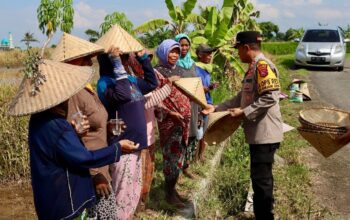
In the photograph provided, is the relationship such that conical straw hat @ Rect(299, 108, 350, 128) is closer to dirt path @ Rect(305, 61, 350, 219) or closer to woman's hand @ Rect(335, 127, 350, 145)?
woman's hand @ Rect(335, 127, 350, 145)

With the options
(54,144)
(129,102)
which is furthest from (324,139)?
(54,144)

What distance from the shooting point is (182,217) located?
4.09 metres

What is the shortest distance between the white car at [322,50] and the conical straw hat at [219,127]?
39.4 feet

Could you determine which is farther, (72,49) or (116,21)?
(116,21)

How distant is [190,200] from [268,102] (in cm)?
151

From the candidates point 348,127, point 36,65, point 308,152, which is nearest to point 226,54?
point 308,152

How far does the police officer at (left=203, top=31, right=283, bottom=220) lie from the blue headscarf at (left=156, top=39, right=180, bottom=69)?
0.73 metres

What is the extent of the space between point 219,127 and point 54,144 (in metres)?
1.94

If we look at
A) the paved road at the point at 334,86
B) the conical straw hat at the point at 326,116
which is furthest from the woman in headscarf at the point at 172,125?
the paved road at the point at 334,86

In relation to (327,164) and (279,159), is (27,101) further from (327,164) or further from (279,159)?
(327,164)

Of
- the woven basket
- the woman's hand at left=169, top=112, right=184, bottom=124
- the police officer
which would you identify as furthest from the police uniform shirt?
A: the woman's hand at left=169, top=112, right=184, bottom=124

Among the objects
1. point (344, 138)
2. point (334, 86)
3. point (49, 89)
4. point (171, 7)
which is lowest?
point (334, 86)

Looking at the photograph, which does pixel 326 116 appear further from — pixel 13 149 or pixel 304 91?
pixel 304 91

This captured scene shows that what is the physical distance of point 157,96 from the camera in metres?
3.98
